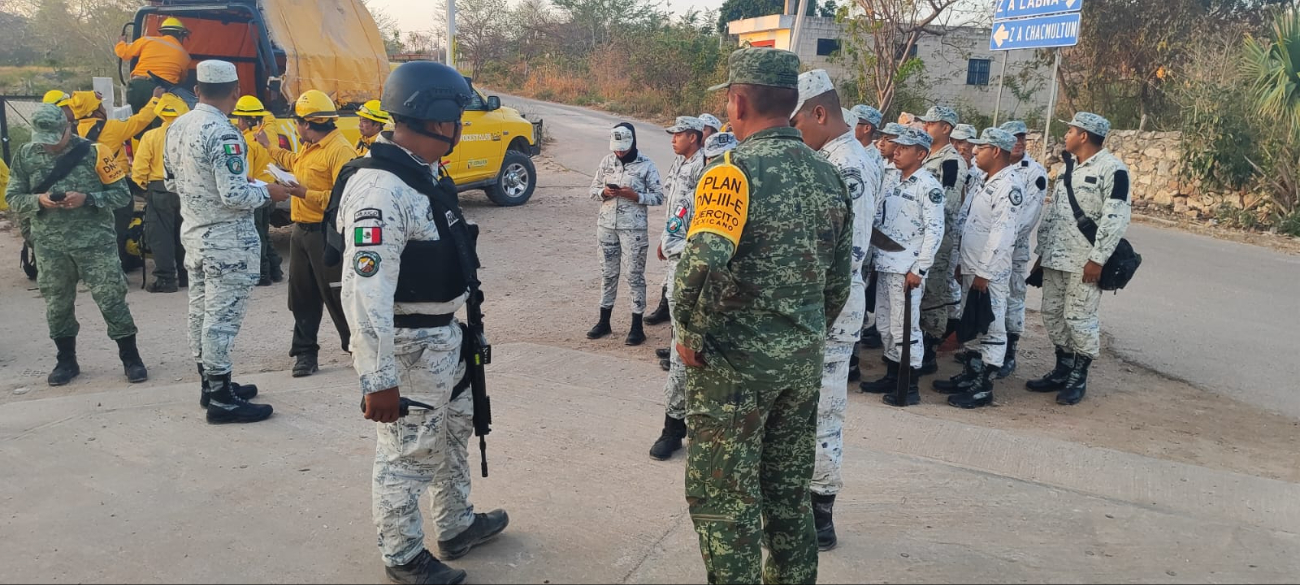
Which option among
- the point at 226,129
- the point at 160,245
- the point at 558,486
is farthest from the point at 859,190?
the point at 160,245

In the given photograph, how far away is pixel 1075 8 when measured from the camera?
10.3 meters

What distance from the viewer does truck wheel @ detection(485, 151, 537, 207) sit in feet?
41.2

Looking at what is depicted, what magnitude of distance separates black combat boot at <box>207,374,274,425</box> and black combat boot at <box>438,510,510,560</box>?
1.96 m

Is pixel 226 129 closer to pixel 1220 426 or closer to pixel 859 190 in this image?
pixel 859 190

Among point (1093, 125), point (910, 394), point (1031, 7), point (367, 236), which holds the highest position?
point (1031, 7)

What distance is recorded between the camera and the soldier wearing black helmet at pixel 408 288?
2711 millimetres

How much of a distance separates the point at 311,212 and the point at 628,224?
228 cm

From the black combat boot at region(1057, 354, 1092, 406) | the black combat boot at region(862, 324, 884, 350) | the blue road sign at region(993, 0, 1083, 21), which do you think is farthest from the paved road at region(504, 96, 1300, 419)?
the blue road sign at region(993, 0, 1083, 21)

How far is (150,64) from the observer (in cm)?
858

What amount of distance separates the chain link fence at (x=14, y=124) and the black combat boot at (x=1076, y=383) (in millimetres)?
8692

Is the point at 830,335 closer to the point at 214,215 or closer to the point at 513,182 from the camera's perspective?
the point at 214,215

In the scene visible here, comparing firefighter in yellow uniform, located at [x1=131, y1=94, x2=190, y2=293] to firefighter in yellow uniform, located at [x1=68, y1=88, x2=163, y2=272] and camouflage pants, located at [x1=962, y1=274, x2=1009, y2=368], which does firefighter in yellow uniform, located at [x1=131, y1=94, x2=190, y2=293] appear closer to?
firefighter in yellow uniform, located at [x1=68, y1=88, x2=163, y2=272]

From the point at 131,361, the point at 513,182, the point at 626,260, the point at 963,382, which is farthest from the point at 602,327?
the point at 513,182

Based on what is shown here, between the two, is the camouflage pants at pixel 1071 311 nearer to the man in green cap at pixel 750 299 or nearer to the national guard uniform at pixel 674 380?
the national guard uniform at pixel 674 380
